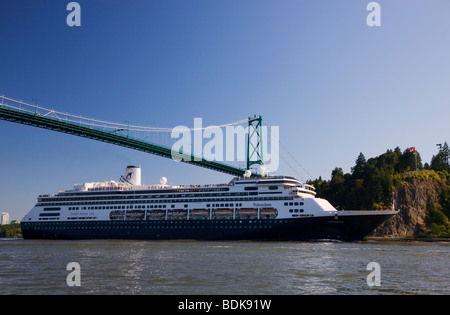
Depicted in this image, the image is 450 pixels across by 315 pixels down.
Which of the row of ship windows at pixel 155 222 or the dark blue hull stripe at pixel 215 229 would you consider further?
the row of ship windows at pixel 155 222

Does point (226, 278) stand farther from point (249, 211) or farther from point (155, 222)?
point (155, 222)

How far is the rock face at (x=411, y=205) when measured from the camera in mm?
75875

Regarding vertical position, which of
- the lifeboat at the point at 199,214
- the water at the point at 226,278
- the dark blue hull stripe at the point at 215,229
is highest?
the lifeboat at the point at 199,214

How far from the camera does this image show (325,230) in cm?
4641

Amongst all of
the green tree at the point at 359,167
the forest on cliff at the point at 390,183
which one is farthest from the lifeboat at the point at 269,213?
the green tree at the point at 359,167

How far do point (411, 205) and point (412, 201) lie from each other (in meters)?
1.10

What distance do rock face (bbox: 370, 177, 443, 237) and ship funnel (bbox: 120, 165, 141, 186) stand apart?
167ft

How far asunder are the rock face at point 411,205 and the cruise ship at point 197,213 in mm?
30352

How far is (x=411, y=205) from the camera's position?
78250 millimetres

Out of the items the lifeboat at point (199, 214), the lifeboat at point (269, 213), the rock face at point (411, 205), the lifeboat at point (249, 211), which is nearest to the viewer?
the lifeboat at point (269, 213)

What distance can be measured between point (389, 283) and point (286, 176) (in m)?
37.1

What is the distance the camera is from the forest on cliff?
76188 millimetres

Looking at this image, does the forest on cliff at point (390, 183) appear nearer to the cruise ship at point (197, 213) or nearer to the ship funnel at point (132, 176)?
the cruise ship at point (197, 213)
